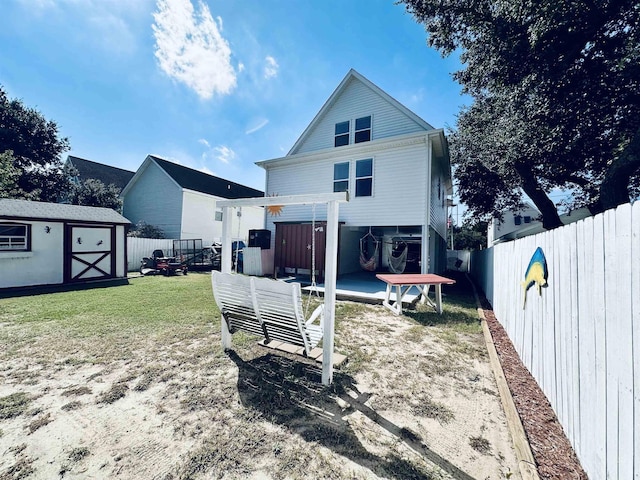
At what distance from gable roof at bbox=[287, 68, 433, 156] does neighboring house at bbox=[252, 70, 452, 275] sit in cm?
4

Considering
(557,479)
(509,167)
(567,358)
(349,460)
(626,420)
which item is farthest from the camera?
(509,167)

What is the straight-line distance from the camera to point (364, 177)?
1035cm

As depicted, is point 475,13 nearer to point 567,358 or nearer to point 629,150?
point 629,150

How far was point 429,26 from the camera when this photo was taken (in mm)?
8609

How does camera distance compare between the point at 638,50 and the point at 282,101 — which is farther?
the point at 282,101

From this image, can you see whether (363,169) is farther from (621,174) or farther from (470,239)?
(470,239)

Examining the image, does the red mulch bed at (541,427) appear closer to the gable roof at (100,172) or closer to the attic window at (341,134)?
the attic window at (341,134)

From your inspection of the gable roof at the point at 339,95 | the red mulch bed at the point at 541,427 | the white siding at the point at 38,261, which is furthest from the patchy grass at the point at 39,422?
the gable roof at the point at 339,95

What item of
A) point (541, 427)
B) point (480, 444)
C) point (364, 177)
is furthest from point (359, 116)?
point (480, 444)

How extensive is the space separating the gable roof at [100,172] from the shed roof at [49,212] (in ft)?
42.4

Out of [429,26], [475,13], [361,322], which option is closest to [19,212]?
[361,322]

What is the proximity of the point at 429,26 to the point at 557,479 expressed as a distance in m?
11.2

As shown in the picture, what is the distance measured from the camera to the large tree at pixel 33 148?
16766 millimetres

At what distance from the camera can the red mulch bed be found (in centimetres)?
186
